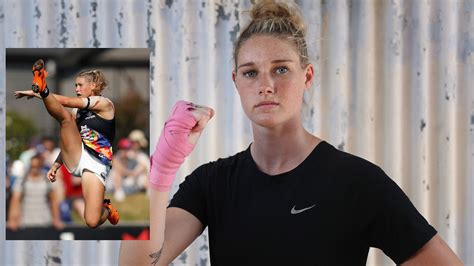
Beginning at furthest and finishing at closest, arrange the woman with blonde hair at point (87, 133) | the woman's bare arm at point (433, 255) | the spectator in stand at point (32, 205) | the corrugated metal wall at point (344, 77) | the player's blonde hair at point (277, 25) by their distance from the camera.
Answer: the corrugated metal wall at point (344, 77) < the spectator in stand at point (32, 205) < the woman with blonde hair at point (87, 133) < the player's blonde hair at point (277, 25) < the woman's bare arm at point (433, 255)

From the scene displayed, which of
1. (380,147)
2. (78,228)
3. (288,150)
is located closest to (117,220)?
(78,228)

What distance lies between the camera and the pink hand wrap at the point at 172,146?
1293 millimetres

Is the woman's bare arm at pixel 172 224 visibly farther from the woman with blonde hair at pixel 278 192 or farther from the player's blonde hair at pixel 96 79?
the player's blonde hair at pixel 96 79

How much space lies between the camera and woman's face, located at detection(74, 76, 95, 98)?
5.46 ft

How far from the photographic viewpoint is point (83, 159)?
1646 millimetres

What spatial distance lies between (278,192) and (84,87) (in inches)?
25.7

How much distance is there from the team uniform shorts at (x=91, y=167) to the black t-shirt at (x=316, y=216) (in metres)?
0.48

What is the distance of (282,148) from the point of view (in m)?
1.27

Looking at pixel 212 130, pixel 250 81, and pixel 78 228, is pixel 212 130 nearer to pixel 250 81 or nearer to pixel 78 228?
pixel 78 228

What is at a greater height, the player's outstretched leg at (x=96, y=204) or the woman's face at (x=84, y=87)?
the woman's face at (x=84, y=87)

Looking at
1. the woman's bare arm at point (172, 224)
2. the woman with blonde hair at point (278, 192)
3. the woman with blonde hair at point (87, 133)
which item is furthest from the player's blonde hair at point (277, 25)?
the woman with blonde hair at point (87, 133)

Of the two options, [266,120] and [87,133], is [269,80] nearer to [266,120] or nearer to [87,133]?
[266,120]

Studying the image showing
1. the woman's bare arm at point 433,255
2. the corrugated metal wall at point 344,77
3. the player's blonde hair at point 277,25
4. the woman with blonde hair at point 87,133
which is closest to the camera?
the woman's bare arm at point 433,255

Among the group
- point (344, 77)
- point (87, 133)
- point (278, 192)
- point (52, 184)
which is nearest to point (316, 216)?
point (278, 192)
